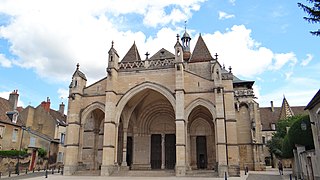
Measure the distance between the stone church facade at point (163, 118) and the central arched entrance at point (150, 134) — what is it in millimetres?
79

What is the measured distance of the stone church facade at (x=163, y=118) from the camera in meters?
17.2

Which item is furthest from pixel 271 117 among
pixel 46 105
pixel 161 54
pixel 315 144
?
pixel 315 144

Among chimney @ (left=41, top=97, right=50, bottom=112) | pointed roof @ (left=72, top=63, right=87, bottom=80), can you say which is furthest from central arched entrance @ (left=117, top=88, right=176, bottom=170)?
chimney @ (left=41, top=97, right=50, bottom=112)

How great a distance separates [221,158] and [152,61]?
843cm

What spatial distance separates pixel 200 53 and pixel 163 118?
292 inches

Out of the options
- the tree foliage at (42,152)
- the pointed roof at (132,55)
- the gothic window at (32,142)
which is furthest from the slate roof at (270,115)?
the gothic window at (32,142)

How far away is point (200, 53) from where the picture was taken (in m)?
25.5

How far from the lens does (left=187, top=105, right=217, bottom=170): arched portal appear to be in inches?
839

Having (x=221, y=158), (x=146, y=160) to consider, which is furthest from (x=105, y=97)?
(x=221, y=158)

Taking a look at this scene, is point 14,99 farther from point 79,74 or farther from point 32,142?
point 79,74

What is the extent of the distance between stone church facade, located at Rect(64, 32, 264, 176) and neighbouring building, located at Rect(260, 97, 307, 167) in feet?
47.8

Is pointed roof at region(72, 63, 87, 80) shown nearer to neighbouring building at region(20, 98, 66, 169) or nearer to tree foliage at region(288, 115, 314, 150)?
neighbouring building at region(20, 98, 66, 169)

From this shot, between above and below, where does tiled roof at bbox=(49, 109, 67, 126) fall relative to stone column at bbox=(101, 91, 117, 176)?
above

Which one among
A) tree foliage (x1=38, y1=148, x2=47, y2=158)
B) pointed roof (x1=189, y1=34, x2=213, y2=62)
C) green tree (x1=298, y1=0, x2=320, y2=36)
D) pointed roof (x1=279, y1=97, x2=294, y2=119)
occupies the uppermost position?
pointed roof (x1=189, y1=34, x2=213, y2=62)
